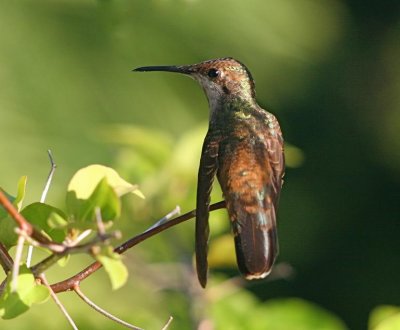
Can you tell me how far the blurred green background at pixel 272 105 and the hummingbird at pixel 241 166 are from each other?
117 cm

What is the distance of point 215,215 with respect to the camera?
2766 mm

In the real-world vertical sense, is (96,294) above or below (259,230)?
below

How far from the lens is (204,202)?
1.95 m

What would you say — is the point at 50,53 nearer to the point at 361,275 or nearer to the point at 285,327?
the point at 361,275

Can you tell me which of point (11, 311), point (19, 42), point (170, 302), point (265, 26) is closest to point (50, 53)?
point (19, 42)

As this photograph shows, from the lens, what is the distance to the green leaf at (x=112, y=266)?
4.29 feet

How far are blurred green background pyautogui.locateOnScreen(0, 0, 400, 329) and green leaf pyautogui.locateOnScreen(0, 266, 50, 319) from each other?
7.00 ft

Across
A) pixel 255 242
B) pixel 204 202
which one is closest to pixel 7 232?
pixel 204 202

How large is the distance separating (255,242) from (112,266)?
71cm

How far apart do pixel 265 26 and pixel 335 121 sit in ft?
2.86

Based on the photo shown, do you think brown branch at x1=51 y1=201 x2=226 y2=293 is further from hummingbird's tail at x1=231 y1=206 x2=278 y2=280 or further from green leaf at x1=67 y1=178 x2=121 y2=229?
hummingbird's tail at x1=231 y1=206 x2=278 y2=280

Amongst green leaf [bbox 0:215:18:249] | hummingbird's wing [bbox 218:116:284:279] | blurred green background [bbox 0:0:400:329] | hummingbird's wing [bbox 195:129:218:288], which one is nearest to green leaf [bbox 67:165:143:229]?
green leaf [bbox 0:215:18:249]

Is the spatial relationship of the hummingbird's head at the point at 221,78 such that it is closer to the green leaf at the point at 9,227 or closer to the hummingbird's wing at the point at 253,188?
the hummingbird's wing at the point at 253,188

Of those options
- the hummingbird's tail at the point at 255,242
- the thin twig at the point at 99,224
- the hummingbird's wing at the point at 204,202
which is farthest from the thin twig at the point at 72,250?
the hummingbird's tail at the point at 255,242
